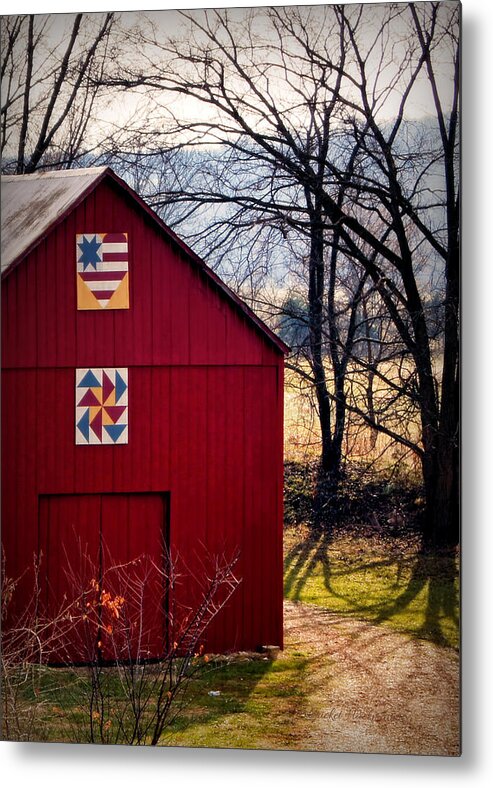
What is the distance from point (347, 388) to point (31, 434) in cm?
329

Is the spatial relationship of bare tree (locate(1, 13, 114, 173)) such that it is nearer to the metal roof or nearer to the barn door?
the metal roof

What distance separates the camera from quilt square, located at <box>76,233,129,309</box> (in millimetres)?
8766

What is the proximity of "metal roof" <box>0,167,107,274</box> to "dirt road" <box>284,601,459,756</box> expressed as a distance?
3.90m

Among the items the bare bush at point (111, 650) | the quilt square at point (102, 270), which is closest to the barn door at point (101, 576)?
the bare bush at point (111, 650)

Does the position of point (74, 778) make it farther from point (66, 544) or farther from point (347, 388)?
point (347, 388)

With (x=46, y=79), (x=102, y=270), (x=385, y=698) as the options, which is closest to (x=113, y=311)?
(x=102, y=270)

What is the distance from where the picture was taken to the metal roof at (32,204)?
343 inches

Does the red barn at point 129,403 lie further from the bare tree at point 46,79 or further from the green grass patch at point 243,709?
the green grass patch at point 243,709

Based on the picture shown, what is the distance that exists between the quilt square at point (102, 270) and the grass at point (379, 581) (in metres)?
2.98

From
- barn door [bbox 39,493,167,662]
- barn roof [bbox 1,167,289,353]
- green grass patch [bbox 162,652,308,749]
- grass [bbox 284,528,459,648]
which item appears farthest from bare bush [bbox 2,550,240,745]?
barn roof [bbox 1,167,289,353]

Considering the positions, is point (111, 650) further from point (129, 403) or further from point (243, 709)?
point (129, 403)

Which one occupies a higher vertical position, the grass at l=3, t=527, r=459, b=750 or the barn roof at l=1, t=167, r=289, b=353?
the barn roof at l=1, t=167, r=289, b=353

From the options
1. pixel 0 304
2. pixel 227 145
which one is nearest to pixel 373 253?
pixel 227 145

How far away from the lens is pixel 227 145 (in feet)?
31.2
